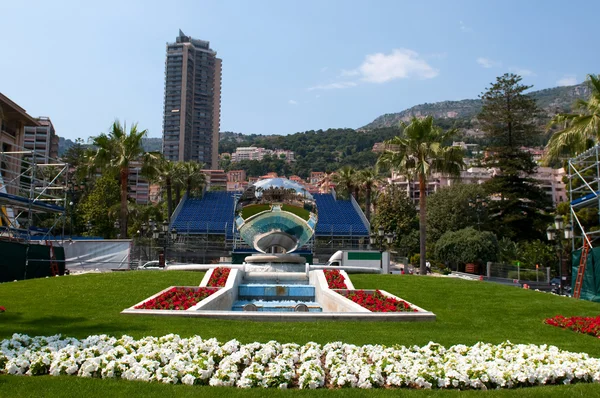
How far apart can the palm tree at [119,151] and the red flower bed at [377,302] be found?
23.0 m

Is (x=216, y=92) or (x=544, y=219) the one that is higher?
(x=216, y=92)

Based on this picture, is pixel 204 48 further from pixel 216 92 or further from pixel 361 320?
pixel 361 320

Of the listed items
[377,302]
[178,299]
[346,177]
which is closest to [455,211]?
[346,177]

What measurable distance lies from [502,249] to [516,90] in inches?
682

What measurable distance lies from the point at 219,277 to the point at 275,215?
4.34 metres

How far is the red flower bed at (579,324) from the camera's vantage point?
10.5 meters

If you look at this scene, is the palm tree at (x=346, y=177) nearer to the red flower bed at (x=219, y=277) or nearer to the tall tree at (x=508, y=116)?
the tall tree at (x=508, y=116)

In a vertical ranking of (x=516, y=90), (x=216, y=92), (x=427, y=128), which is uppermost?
(x=216, y=92)

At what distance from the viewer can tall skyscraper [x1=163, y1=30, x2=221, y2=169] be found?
17562 cm

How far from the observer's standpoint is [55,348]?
711 centimetres

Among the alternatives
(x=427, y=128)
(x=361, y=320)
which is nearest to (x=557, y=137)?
(x=427, y=128)

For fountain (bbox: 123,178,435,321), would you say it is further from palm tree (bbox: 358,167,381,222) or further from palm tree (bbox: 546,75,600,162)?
palm tree (bbox: 358,167,381,222)

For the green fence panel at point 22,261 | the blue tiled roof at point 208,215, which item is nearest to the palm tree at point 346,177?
the blue tiled roof at point 208,215

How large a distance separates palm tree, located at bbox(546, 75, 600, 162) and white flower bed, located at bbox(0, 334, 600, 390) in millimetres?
16525
